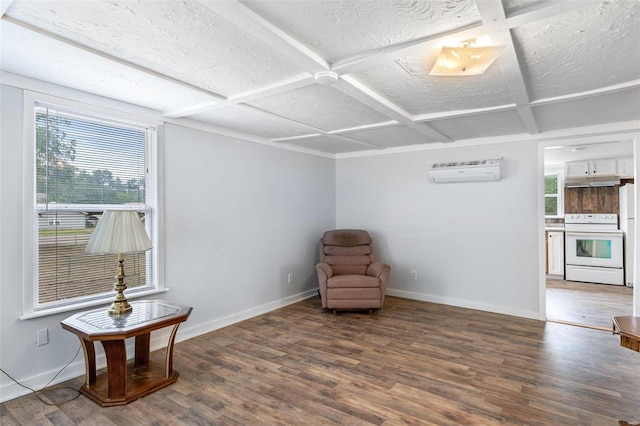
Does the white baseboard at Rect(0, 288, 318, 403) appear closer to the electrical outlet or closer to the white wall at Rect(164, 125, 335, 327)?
the white wall at Rect(164, 125, 335, 327)

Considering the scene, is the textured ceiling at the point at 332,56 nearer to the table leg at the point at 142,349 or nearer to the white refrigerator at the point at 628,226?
the table leg at the point at 142,349

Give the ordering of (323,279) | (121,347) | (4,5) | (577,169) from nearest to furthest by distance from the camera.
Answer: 1. (4,5)
2. (121,347)
3. (323,279)
4. (577,169)

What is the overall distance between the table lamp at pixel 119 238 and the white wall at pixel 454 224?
139 inches

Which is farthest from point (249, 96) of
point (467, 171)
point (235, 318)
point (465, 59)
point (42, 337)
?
point (467, 171)

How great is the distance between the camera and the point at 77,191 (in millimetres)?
2645

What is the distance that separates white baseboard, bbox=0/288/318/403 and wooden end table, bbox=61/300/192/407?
22cm

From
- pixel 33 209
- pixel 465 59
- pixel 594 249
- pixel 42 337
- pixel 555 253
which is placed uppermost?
pixel 465 59

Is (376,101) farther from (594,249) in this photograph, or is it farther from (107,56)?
(594,249)

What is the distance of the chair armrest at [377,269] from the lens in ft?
13.9

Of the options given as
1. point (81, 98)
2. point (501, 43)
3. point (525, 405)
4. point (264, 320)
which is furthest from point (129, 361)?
point (501, 43)

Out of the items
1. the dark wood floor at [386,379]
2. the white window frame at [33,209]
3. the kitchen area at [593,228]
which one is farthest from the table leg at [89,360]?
the kitchen area at [593,228]

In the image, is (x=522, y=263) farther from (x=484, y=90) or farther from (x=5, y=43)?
(x=5, y=43)

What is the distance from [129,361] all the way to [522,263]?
444 centimetres

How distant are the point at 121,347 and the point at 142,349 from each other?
1.81ft
